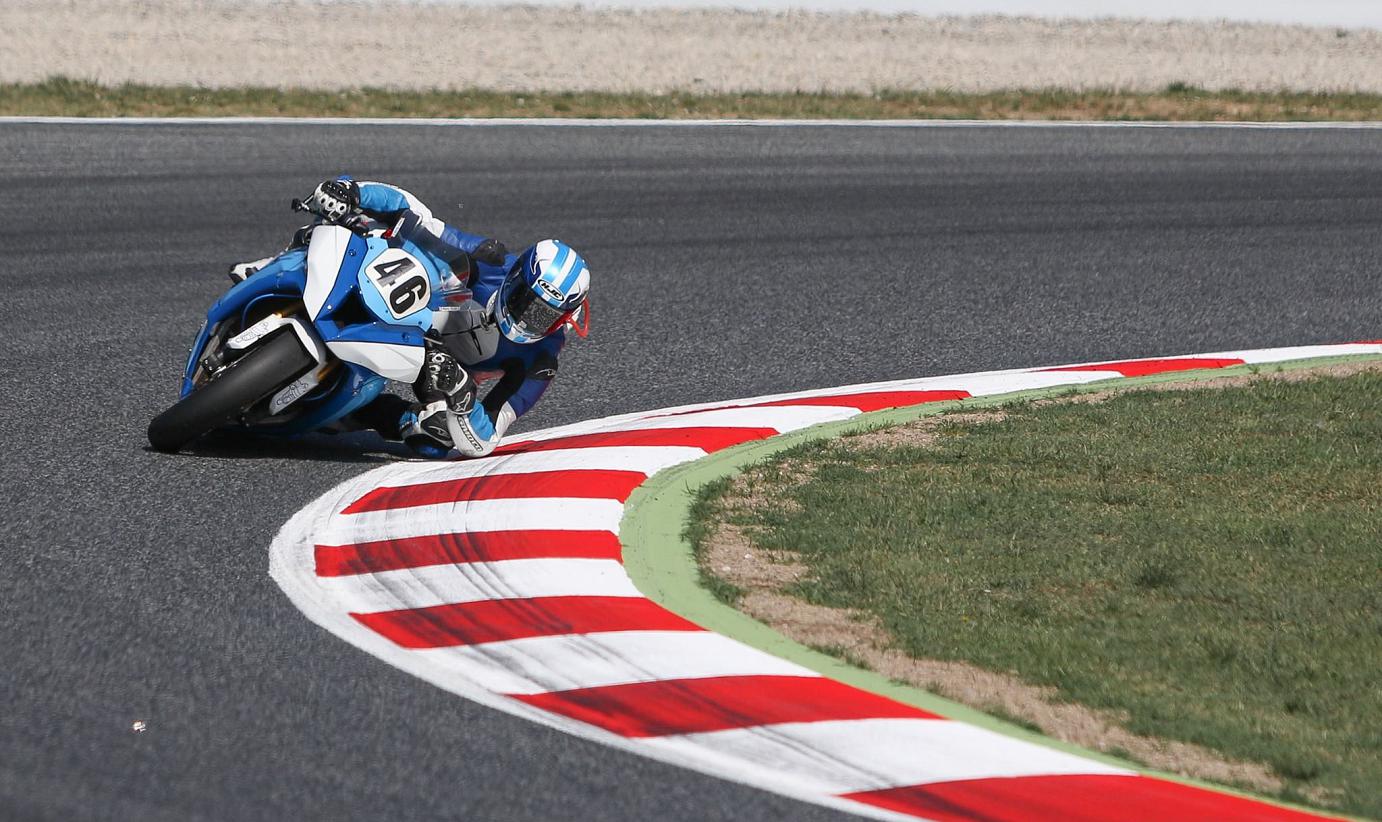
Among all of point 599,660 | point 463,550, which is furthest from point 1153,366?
point 599,660

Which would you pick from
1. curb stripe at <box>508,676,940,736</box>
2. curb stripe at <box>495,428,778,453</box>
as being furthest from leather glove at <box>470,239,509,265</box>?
curb stripe at <box>508,676,940,736</box>

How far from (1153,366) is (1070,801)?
204 inches

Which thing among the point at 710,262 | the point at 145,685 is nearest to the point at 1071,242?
the point at 710,262

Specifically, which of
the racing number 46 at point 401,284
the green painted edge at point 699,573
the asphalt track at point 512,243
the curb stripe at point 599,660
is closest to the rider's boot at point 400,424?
the asphalt track at point 512,243

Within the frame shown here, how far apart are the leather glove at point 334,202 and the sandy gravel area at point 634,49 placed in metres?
9.96

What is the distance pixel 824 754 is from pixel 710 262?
285 inches

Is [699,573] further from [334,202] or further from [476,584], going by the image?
[334,202]

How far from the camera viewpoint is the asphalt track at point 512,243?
13.3 ft

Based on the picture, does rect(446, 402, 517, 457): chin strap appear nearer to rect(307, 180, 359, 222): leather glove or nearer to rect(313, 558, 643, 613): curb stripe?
rect(307, 180, 359, 222): leather glove

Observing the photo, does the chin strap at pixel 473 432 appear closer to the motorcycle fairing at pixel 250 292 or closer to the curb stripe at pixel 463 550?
the motorcycle fairing at pixel 250 292

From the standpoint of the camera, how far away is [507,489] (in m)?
6.45

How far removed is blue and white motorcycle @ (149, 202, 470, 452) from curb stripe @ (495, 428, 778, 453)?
2.11 ft

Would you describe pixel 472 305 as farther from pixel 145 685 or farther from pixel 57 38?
pixel 57 38

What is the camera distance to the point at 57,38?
18.1m
